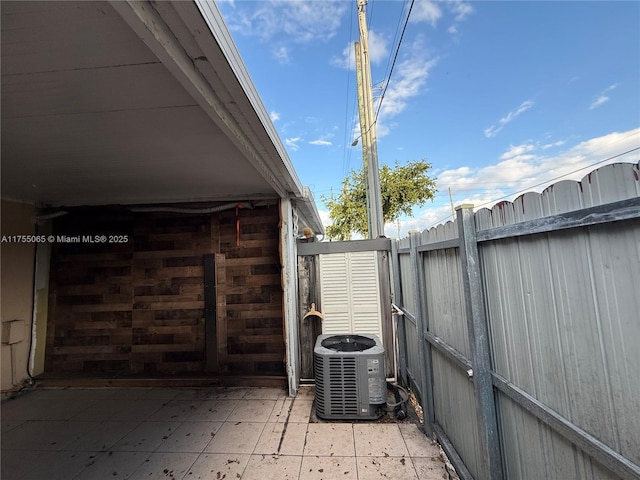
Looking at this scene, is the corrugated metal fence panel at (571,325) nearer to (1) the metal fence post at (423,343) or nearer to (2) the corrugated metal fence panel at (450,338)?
(2) the corrugated metal fence panel at (450,338)

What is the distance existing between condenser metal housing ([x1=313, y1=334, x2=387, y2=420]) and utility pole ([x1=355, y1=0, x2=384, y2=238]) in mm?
2903

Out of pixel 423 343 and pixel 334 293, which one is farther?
pixel 334 293

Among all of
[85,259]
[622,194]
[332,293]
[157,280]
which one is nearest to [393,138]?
[332,293]

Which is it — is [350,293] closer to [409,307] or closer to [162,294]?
[409,307]

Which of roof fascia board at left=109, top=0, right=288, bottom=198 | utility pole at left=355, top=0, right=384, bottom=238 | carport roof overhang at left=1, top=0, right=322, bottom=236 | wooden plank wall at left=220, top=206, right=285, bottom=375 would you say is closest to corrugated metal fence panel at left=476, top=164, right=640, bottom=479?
carport roof overhang at left=1, top=0, right=322, bottom=236

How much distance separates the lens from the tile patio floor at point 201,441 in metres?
2.10

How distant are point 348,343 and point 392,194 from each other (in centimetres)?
954

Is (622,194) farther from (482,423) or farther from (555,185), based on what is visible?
(482,423)

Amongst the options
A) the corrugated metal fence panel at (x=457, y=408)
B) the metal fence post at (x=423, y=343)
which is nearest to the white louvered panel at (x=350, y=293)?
the metal fence post at (x=423, y=343)

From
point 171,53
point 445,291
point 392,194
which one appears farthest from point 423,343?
point 392,194

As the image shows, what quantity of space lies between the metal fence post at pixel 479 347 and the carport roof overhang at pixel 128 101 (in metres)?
1.36

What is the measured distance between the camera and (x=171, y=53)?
42.1 inches

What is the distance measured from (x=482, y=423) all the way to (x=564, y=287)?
0.89 metres

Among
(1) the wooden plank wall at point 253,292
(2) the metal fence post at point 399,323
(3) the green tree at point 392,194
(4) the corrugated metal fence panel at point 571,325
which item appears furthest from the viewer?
(3) the green tree at point 392,194
